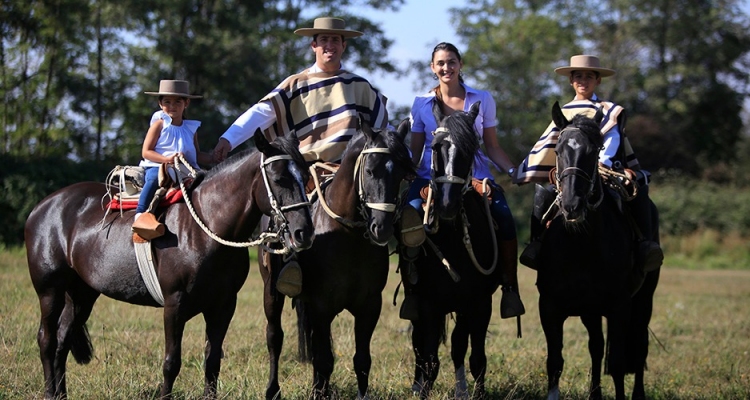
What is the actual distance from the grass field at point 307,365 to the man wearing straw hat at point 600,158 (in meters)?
1.38

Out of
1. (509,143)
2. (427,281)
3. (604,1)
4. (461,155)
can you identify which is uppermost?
(604,1)

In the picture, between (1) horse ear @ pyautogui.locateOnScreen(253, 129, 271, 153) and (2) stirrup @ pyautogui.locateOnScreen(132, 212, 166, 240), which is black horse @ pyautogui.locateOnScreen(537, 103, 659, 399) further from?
(2) stirrup @ pyautogui.locateOnScreen(132, 212, 166, 240)

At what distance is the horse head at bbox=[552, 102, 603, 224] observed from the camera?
21.3ft

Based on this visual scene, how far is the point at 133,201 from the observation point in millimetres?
6699

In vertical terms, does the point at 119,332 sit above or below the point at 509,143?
below

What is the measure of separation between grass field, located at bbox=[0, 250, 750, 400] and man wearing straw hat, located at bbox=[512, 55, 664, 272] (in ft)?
4.52

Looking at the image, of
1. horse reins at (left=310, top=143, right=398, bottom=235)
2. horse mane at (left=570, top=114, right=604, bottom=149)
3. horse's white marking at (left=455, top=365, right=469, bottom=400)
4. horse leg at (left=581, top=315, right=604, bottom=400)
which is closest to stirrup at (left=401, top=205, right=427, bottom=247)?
horse reins at (left=310, top=143, right=398, bottom=235)

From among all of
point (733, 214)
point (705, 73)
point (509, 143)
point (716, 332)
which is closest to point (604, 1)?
point (705, 73)

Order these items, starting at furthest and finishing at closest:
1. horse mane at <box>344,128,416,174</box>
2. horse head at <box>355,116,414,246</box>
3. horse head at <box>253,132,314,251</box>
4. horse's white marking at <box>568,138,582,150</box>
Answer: horse's white marking at <box>568,138,582,150</box>, horse mane at <box>344,128,416,174</box>, horse head at <box>355,116,414,246</box>, horse head at <box>253,132,314,251</box>

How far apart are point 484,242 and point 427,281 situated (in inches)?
23.2

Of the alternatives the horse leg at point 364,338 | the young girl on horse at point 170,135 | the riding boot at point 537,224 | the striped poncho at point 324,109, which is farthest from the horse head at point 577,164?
the young girl on horse at point 170,135

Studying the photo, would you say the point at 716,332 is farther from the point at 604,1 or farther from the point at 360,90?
the point at 604,1

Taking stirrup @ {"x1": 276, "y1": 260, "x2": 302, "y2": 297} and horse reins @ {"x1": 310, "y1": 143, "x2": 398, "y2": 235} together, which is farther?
stirrup @ {"x1": 276, "y1": 260, "x2": 302, "y2": 297}

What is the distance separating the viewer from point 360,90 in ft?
23.2
